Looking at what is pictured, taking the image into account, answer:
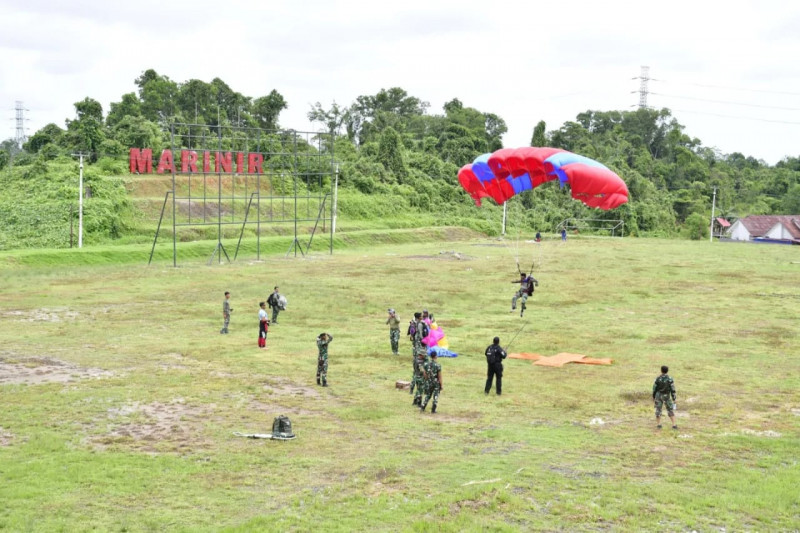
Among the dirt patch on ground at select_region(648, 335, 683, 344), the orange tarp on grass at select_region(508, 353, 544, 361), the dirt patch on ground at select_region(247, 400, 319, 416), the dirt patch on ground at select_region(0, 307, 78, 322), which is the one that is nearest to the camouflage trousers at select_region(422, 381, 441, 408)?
the dirt patch on ground at select_region(247, 400, 319, 416)

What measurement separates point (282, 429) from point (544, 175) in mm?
17157

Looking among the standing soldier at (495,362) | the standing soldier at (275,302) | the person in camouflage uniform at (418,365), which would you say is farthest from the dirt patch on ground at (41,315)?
the standing soldier at (495,362)

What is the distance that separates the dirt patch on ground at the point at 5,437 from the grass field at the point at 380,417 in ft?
0.20

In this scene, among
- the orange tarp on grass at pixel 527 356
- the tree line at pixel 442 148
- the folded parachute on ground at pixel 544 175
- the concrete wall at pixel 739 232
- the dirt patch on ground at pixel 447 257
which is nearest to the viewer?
the orange tarp on grass at pixel 527 356

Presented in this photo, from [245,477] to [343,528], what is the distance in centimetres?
296

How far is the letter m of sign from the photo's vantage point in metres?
64.0

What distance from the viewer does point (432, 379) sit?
60.5 ft

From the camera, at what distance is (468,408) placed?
1922 cm

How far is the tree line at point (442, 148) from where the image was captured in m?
82.5

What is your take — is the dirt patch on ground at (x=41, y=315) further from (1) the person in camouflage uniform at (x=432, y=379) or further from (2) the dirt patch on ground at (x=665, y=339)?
(2) the dirt patch on ground at (x=665, y=339)

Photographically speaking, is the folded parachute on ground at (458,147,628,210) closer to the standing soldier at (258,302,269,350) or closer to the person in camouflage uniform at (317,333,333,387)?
the standing soldier at (258,302,269,350)

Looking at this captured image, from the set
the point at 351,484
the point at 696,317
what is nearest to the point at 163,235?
the point at 696,317

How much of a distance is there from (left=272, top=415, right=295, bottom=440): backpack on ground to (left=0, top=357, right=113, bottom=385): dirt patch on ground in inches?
301

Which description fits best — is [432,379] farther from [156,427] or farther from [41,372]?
[41,372]
